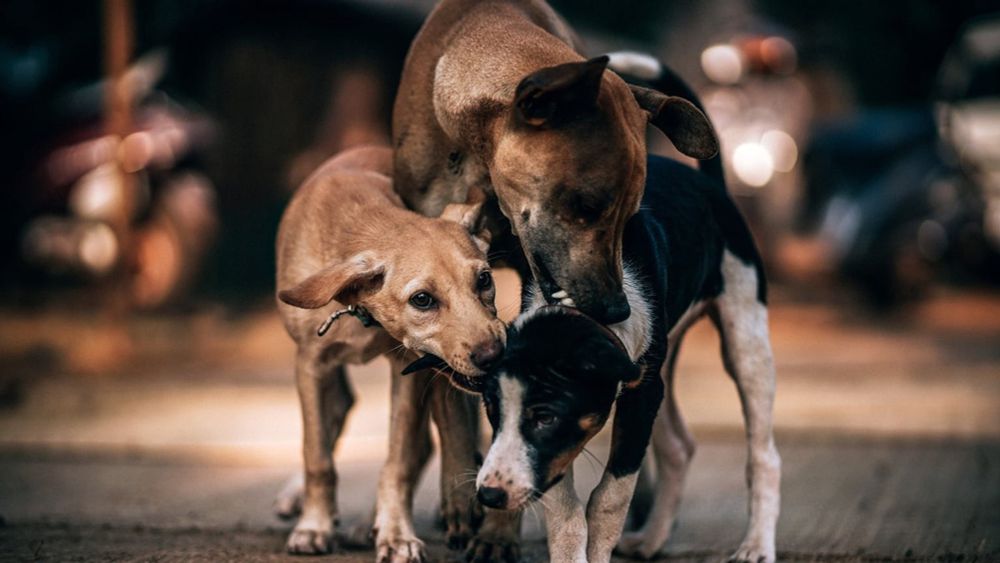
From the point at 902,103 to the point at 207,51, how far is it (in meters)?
12.3

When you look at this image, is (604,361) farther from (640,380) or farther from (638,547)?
(638,547)

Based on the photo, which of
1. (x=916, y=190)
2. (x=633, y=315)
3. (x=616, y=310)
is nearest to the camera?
(x=616, y=310)

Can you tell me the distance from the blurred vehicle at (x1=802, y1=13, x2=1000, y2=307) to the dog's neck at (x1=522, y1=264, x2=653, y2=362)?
8990 mm

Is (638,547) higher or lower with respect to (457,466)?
lower

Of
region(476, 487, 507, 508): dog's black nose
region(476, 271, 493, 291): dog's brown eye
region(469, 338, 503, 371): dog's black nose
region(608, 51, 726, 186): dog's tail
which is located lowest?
region(476, 487, 507, 508): dog's black nose

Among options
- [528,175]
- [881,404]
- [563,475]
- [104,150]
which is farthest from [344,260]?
[104,150]

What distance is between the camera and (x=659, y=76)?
569 centimetres

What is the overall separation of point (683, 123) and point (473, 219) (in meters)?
0.81

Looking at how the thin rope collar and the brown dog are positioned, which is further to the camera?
the thin rope collar

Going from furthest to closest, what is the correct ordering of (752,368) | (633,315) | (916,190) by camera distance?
(916,190)
(752,368)
(633,315)

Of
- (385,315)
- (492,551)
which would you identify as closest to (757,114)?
(492,551)

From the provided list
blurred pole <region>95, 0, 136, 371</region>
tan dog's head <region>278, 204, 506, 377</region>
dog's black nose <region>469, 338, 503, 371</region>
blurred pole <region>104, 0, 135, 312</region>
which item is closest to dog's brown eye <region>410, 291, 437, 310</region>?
tan dog's head <region>278, 204, 506, 377</region>

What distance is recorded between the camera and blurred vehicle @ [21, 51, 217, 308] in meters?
12.2

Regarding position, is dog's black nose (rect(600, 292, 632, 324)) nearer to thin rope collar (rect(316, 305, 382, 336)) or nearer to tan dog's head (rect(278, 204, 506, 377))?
tan dog's head (rect(278, 204, 506, 377))
